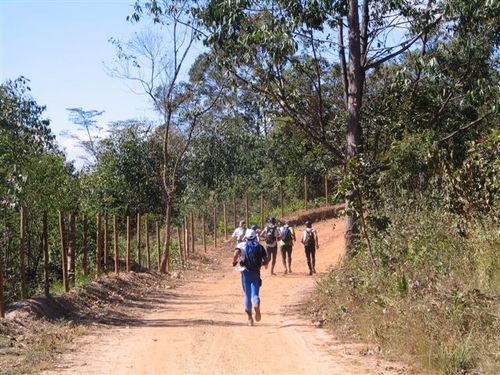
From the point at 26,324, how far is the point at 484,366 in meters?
6.98

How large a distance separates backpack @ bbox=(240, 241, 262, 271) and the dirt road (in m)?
1.05

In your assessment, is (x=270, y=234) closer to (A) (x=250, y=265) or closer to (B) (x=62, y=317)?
(A) (x=250, y=265)

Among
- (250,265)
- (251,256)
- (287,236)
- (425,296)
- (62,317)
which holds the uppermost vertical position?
(287,236)

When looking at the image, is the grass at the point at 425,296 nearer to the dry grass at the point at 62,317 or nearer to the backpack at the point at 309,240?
the dry grass at the point at 62,317

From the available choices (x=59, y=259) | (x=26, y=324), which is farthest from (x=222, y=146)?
(x=26, y=324)

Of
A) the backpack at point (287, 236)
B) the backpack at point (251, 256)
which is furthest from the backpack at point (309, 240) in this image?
the backpack at point (251, 256)

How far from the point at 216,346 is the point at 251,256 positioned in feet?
8.71

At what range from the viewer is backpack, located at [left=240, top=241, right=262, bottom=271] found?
12055 mm

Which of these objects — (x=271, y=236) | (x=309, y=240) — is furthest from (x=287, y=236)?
(x=309, y=240)

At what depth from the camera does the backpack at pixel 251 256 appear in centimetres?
1205

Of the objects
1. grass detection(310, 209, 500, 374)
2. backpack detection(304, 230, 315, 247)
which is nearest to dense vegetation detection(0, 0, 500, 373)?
grass detection(310, 209, 500, 374)

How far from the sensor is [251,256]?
475 inches

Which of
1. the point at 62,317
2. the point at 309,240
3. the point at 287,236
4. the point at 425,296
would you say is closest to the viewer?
the point at 425,296

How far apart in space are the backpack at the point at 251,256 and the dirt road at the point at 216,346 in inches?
41.2
